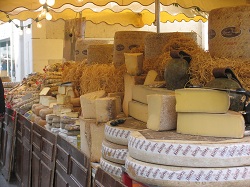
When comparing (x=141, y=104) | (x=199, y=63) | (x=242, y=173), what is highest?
(x=199, y=63)

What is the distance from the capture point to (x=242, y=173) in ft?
5.34

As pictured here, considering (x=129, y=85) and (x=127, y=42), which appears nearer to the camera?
(x=129, y=85)

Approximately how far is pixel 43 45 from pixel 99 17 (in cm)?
464

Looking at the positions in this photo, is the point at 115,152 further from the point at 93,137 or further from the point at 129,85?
the point at 129,85

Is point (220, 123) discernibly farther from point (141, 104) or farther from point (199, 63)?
point (141, 104)

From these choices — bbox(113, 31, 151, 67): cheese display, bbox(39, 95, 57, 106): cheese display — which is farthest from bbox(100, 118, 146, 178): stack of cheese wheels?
bbox(39, 95, 57, 106): cheese display

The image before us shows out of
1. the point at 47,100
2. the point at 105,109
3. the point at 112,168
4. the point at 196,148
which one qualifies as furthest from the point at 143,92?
the point at 47,100

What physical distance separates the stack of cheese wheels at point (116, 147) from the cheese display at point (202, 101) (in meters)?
0.51

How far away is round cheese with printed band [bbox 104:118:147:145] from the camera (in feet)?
7.59

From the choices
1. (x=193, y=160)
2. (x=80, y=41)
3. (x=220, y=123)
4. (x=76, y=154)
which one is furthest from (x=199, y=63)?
(x=80, y=41)

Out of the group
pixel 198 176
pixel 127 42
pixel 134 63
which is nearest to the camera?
pixel 198 176

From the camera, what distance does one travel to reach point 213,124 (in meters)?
1.78

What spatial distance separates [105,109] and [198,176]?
129 cm

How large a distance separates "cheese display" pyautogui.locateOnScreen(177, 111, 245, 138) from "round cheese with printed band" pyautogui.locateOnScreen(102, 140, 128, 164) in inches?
19.2
